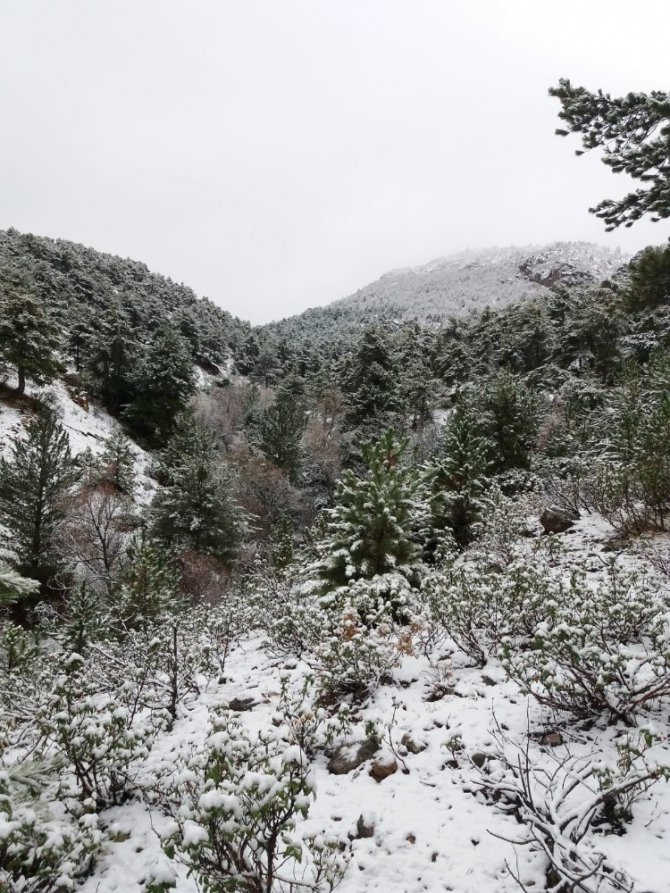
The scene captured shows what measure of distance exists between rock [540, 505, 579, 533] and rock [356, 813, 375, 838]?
9.35 m

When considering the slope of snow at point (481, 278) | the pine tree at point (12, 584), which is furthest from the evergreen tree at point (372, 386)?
the slope of snow at point (481, 278)

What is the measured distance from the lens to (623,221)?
784 cm

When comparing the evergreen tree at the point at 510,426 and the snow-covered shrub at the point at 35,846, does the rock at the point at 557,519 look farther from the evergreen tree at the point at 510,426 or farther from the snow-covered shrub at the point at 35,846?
the snow-covered shrub at the point at 35,846

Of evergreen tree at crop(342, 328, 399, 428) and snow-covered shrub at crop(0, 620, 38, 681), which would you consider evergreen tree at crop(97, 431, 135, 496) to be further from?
snow-covered shrub at crop(0, 620, 38, 681)

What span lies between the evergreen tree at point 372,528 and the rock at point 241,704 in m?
3.93

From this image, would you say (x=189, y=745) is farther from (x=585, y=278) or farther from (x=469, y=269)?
(x=469, y=269)

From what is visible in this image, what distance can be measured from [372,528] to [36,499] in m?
14.7

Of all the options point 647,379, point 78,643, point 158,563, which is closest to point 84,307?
point 158,563

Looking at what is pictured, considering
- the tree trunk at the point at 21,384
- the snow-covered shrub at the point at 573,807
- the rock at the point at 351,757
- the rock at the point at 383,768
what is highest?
the tree trunk at the point at 21,384

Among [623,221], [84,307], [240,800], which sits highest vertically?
[84,307]

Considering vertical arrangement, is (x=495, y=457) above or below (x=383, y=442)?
below

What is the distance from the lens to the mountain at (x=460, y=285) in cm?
9381

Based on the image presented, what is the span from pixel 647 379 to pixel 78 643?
68.7ft

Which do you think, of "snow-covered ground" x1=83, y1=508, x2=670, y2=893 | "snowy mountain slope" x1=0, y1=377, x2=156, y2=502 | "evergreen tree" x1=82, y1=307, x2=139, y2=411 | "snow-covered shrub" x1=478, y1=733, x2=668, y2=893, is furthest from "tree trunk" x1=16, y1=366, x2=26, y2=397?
"snow-covered shrub" x1=478, y1=733, x2=668, y2=893
